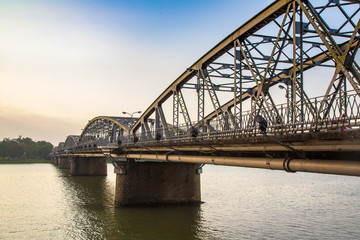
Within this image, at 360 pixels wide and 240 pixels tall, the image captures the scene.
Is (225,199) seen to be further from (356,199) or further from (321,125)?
(321,125)

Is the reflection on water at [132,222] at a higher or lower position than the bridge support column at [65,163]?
lower

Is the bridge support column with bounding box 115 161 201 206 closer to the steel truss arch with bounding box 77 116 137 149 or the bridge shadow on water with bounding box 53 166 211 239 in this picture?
the bridge shadow on water with bounding box 53 166 211 239

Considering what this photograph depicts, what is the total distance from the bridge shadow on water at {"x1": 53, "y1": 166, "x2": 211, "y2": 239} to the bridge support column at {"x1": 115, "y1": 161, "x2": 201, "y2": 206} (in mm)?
992

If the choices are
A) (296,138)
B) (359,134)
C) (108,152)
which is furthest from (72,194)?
(359,134)

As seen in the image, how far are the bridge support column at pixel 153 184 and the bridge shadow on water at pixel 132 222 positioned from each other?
0.99m

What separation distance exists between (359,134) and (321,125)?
1.79 m

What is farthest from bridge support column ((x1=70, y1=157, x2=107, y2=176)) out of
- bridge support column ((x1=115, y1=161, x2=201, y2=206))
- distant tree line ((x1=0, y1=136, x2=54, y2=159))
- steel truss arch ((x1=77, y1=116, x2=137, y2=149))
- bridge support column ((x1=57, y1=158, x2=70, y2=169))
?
distant tree line ((x1=0, y1=136, x2=54, y2=159))

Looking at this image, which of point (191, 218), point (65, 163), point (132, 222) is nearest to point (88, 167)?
point (65, 163)

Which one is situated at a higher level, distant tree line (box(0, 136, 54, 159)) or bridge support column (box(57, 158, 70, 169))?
distant tree line (box(0, 136, 54, 159))

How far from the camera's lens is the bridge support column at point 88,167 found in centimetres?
7200

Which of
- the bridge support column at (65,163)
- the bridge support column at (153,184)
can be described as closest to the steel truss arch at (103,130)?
the bridge support column at (65,163)

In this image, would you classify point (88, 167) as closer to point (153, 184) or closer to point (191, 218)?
point (153, 184)

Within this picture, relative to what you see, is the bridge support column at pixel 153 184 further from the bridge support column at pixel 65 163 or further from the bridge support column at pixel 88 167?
the bridge support column at pixel 65 163

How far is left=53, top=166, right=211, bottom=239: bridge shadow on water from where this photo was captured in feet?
72.1
